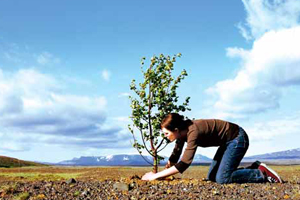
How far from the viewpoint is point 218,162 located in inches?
405

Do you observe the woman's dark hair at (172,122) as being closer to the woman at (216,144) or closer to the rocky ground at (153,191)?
the woman at (216,144)

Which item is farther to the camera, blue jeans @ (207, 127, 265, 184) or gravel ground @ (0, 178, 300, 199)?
blue jeans @ (207, 127, 265, 184)

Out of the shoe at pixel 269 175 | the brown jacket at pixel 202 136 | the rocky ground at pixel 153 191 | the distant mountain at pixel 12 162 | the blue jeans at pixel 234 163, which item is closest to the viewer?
the rocky ground at pixel 153 191

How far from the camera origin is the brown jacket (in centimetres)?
851

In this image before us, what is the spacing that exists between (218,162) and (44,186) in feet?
16.5

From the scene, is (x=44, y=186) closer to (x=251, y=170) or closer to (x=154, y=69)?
(x=251, y=170)

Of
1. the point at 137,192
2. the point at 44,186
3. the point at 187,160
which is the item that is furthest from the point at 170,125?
the point at 44,186

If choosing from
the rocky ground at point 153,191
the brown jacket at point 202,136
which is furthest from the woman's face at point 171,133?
the rocky ground at point 153,191

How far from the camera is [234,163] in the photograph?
9680 mm

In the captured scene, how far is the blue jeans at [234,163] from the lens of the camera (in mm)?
9633

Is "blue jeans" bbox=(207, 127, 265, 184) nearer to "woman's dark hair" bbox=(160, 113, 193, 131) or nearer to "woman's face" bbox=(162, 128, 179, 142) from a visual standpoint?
"woman's face" bbox=(162, 128, 179, 142)

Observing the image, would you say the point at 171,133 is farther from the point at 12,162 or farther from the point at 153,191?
the point at 12,162

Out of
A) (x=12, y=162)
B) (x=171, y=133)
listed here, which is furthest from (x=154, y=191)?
(x=12, y=162)

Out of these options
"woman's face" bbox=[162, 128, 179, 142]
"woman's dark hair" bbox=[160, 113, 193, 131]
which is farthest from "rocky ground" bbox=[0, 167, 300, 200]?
"woman's dark hair" bbox=[160, 113, 193, 131]
